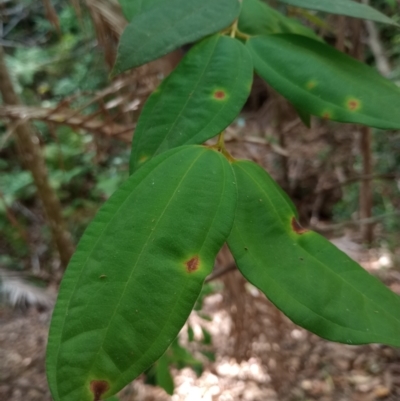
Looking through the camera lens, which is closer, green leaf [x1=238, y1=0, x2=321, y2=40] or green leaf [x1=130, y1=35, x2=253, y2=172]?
green leaf [x1=130, y1=35, x2=253, y2=172]

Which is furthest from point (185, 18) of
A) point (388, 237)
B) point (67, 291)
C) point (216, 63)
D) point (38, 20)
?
point (38, 20)

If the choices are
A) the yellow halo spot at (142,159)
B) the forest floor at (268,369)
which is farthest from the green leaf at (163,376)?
the yellow halo spot at (142,159)

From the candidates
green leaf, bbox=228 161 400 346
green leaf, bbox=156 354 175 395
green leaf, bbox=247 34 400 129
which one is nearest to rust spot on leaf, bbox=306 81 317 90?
green leaf, bbox=247 34 400 129

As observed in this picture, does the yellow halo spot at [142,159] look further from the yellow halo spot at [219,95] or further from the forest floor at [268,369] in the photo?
the forest floor at [268,369]

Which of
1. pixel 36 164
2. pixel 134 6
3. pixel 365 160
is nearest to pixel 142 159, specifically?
pixel 134 6

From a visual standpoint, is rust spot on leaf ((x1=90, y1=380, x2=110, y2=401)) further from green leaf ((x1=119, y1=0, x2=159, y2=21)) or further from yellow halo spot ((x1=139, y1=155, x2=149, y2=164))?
green leaf ((x1=119, y1=0, x2=159, y2=21))

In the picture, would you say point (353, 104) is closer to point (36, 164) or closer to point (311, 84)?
point (311, 84)

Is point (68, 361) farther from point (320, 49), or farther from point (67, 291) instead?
point (320, 49)
